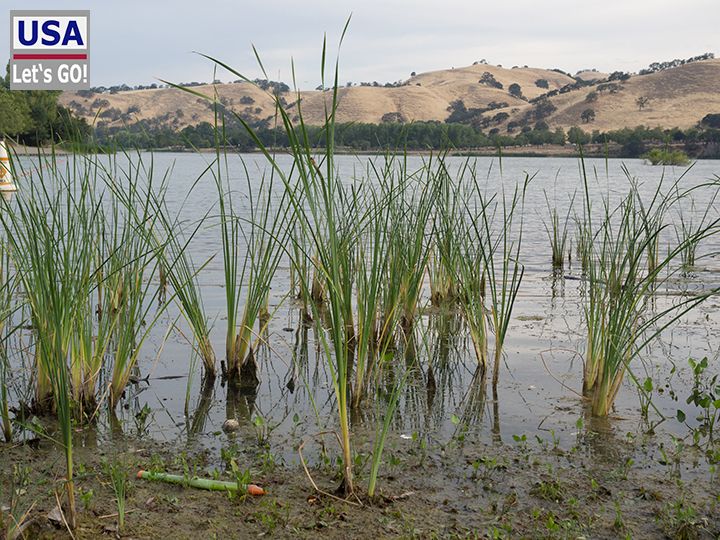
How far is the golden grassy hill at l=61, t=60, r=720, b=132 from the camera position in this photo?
61375 mm

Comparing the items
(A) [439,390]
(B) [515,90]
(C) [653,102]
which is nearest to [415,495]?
(A) [439,390]

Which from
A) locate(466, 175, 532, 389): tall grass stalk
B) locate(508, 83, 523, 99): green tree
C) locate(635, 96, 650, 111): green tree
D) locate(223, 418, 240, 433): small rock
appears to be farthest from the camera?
locate(508, 83, 523, 99): green tree

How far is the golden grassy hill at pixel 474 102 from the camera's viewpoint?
201 ft

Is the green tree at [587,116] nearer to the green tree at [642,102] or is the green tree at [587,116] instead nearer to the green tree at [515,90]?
the green tree at [642,102]

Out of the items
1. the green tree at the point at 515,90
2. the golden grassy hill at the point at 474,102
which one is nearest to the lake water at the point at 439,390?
the golden grassy hill at the point at 474,102

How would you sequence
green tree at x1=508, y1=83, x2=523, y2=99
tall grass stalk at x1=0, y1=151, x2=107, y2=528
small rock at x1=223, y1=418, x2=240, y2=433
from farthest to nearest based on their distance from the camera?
green tree at x1=508, y1=83, x2=523, y2=99 < small rock at x1=223, y1=418, x2=240, y2=433 < tall grass stalk at x1=0, y1=151, x2=107, y2=528

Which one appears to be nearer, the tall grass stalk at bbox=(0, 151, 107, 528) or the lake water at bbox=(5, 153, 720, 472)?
the tall grass stalk at bbox=(0, 151, 107, 528)

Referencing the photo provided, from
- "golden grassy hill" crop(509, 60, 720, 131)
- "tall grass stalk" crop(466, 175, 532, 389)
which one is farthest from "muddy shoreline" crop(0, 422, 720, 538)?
"golden grassy hill" crop(509, 60, 720, 131)

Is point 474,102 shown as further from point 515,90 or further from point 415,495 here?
point 415,495

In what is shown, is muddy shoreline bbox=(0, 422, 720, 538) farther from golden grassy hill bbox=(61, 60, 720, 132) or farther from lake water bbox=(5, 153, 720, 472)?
golden grassy hill bbox=(61, 60, 720, 132)

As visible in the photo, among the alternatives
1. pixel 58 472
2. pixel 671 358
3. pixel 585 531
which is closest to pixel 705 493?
pixel 585 531

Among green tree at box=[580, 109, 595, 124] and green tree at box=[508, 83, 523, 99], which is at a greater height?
green tree at box=[508, 83, 523, 99]

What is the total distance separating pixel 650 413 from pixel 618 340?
19.7 inches

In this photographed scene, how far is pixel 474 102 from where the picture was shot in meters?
80.2
